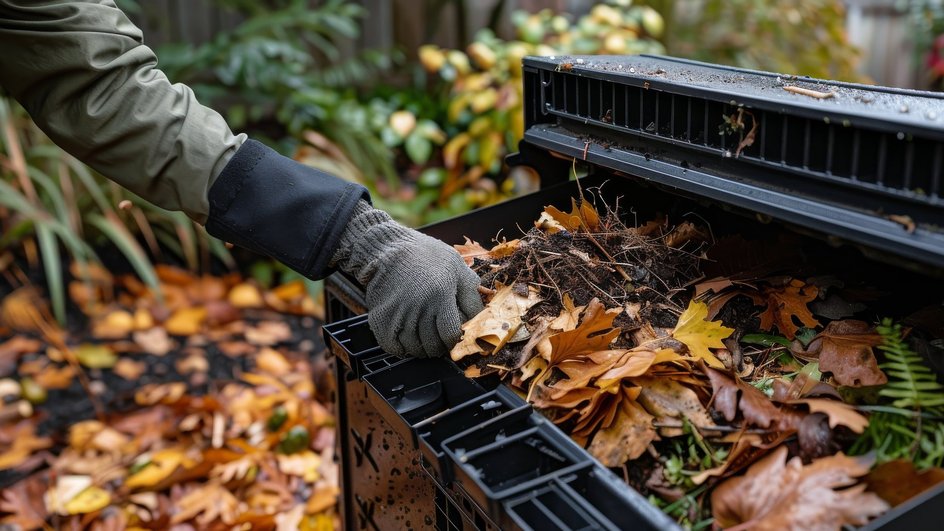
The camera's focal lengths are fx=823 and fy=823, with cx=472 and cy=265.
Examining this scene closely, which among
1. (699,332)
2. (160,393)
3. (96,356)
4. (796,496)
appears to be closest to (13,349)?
(96,356)

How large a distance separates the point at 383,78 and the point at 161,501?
314cm

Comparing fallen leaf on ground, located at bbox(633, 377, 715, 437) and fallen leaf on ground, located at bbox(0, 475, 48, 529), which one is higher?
fallen leaf on ground, located at bbox(633, 377, 715, 437)

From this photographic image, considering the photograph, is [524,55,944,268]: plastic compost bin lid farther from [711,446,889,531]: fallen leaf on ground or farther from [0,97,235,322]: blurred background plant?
[0,97,235,322]: blurred background plant

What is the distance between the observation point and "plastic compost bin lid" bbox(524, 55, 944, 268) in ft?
3.09

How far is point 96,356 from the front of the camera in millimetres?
2914

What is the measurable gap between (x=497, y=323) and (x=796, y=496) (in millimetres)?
496

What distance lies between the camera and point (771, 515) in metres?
0.92

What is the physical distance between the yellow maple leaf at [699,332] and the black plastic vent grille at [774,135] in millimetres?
253

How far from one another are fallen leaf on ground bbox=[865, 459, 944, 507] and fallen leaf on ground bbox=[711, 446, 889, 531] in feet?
0.05

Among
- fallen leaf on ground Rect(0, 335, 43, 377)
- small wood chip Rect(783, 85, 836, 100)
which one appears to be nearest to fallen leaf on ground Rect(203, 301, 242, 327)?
fallen leaf on ground Rect(0, 335, 43, 377)

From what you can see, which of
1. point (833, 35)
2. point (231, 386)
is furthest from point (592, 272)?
point (833, 35)

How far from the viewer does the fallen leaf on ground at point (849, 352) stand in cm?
111

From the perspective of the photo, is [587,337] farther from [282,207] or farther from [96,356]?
[96,356]

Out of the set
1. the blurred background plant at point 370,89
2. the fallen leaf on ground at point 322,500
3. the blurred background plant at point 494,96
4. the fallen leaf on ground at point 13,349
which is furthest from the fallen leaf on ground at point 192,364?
the blurred background plant at point 494,96
